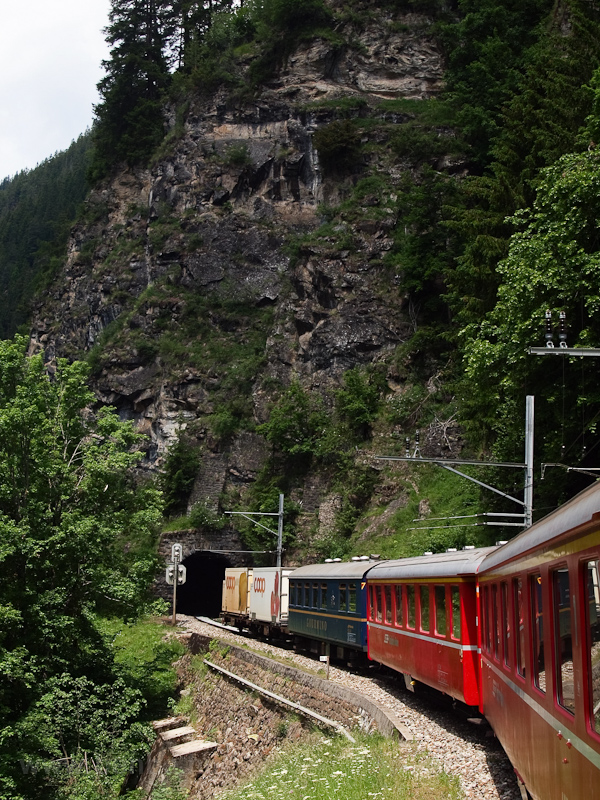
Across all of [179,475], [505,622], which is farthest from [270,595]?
[505,622]

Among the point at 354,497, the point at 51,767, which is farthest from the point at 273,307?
the point at 51,767

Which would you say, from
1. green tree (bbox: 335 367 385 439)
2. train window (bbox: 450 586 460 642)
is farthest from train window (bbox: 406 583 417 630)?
green tree (bbox: 335 367 385 439)

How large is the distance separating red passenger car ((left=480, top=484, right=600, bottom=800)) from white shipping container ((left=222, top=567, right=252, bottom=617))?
85.3 ft

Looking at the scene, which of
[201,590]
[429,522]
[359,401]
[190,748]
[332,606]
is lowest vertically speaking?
[190,748]

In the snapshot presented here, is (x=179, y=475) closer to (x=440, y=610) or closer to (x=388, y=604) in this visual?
(x=388, y=604)

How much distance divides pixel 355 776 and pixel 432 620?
3.97 metres

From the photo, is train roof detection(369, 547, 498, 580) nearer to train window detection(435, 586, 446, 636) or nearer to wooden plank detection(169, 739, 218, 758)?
train window detection(435, 586, 446, 636)

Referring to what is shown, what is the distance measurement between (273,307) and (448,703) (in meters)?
45.4

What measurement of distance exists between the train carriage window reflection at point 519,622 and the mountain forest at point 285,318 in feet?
11.5

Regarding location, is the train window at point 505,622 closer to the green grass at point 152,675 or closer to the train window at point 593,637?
the train window at point 593,637

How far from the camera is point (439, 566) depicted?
13.3 meters

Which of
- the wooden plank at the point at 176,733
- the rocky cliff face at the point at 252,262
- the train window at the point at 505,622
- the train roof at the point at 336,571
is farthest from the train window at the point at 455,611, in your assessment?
the rocky cliff face at the point at 252,262

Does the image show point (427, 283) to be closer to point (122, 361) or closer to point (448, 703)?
point (122, 361)

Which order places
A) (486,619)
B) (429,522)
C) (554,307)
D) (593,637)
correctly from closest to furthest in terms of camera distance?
(593,637) → (486,619) → (554,307) → (429,522)
